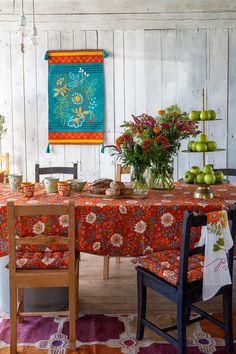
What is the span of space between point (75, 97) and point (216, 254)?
9.59ft

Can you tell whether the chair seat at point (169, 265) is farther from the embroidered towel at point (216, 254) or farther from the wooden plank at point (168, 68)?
the wooden plank at point (168, 68)

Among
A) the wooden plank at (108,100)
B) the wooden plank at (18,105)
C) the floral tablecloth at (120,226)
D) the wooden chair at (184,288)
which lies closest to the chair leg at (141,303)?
the wooden chair at (184,288)

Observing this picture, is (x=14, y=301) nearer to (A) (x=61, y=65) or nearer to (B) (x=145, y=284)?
(B) (x=145, y=284)

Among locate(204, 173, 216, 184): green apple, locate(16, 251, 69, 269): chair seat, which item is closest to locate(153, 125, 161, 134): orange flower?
locate(204, 173, 216, 184): green apple

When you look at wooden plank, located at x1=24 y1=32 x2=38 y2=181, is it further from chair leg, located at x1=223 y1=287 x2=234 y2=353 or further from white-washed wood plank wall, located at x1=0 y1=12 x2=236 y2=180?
chair leg, located at x1=223 y1=287 x2=234 y2=353

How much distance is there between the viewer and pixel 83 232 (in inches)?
99.6

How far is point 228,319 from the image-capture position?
2346 mm

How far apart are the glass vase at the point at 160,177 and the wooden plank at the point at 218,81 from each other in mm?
1857

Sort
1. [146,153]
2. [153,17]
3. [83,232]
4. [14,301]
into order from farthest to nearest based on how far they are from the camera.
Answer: [153,17] < [146,153] < [83,232] < [14,301]

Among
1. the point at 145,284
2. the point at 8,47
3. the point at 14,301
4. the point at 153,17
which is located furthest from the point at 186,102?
the point at 14,301

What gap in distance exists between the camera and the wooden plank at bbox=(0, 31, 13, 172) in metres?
4.69

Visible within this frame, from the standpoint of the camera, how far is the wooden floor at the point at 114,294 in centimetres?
296

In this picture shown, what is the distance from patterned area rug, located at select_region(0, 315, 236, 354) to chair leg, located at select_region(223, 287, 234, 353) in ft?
0.21

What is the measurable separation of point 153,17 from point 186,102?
3.05ft
